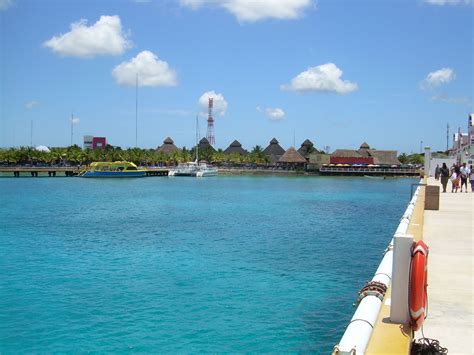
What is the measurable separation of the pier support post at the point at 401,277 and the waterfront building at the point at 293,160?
12745cm

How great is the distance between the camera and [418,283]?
6449mm

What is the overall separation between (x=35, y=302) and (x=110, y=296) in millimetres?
1977

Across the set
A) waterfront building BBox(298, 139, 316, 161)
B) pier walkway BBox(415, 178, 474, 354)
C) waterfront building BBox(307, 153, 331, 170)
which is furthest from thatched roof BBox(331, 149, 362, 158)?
pier walkway BBox(415, 178, 474, 354)

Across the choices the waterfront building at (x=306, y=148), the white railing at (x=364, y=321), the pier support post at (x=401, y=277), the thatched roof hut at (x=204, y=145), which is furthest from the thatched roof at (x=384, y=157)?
the pier support post at (x=401, y=277)

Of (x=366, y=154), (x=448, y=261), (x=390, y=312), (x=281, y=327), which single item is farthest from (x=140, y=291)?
(x=366, y=154)

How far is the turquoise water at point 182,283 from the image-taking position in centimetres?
1137

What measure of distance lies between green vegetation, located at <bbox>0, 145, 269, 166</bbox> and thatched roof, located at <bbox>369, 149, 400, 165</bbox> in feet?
106

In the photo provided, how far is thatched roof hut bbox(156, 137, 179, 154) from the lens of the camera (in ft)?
489

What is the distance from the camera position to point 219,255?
20.4 m

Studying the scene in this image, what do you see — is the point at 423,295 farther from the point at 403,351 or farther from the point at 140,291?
the point at 140,291

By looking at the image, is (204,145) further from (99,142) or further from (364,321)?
(364,321)

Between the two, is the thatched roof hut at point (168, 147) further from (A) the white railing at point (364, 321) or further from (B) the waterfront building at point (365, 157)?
(A) the white railing at point (364, 321)

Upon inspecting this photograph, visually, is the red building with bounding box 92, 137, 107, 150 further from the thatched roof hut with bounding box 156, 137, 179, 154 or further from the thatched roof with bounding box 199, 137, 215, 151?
the thatched roof with bounding box 199, 137, 215, 151

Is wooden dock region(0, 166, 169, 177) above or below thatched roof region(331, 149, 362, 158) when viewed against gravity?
below
